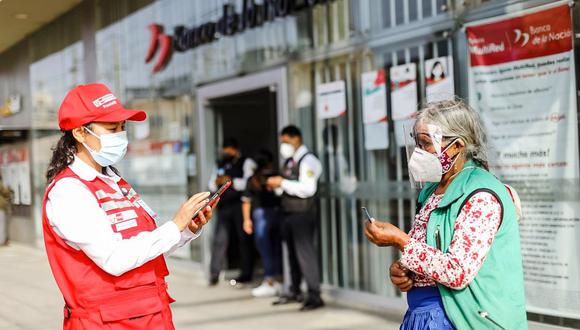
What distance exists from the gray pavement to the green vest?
2.07 m

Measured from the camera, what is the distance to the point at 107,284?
2488mm

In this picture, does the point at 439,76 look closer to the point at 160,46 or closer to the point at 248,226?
the point at 248,226

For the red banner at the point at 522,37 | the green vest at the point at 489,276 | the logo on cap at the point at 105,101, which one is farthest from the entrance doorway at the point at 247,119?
the green vest at the point at 489,276

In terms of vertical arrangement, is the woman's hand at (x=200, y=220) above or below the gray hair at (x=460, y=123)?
below

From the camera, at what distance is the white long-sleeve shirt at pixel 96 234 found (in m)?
2.43

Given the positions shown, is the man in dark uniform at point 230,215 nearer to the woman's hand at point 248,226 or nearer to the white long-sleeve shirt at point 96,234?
the woman's hand at point 248,226

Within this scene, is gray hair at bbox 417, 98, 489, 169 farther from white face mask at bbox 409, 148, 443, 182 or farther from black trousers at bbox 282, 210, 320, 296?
black trousers at bbox 282, 210, 320, 296

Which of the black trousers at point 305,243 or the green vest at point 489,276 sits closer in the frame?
the green vest at point 489,276

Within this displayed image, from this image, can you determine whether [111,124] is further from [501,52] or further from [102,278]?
[501,52]

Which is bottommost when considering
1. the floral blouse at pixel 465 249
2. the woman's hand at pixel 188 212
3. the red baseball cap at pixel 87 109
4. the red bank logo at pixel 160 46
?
the floral blouse at pixel 465 249

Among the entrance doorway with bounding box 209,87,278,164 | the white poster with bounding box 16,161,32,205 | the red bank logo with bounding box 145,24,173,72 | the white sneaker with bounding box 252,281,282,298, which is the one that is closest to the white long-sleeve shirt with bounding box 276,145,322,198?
the white sneaker with bounding box 252,281,282,298

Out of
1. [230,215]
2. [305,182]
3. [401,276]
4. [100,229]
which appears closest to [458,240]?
[401,276]

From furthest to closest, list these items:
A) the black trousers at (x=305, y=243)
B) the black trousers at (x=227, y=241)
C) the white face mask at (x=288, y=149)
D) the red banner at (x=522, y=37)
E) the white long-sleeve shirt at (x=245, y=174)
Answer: the black trousers at (x=227, y=241) → the white long-sleeve shirt at (x=245, y=174) → the white face mask at (x=288, y=149) → the black trousers at (x=305, y=243) → the red banner at (x=522, y=37)

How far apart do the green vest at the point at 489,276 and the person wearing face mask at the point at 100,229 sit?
838 mm
